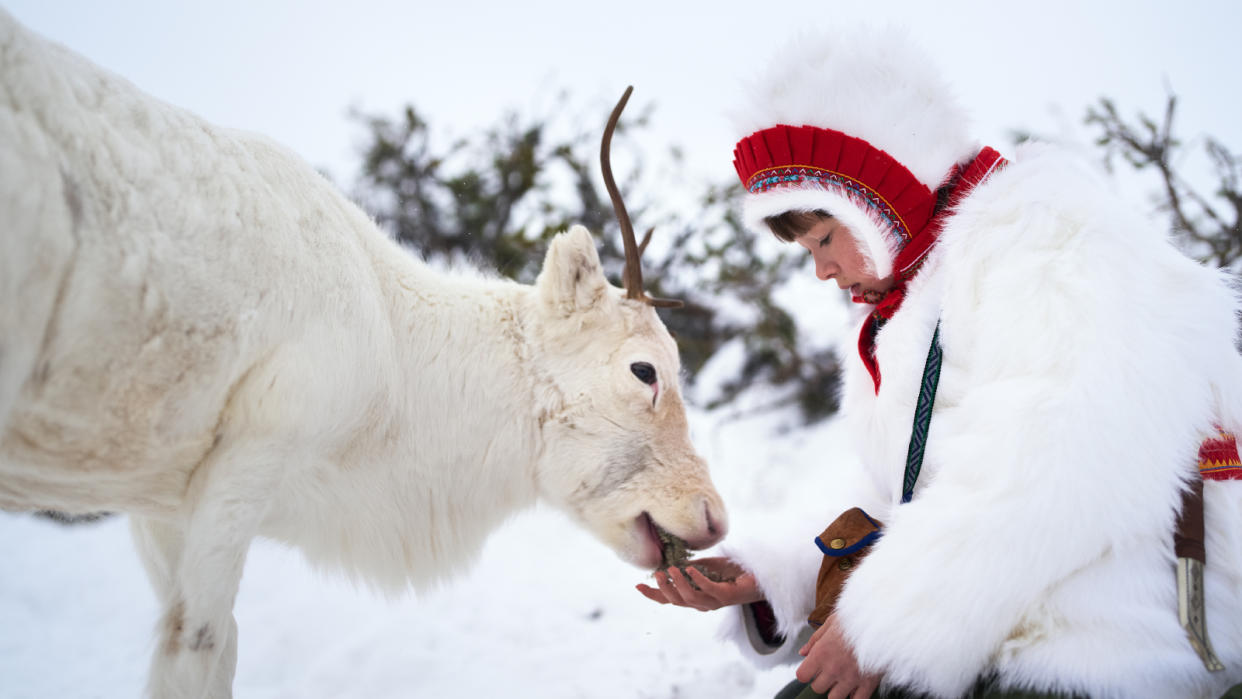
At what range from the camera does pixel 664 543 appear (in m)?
2.56

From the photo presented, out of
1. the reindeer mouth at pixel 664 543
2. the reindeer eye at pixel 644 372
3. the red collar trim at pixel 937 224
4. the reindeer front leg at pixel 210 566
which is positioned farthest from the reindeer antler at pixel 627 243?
the reindeer front leg at pixel 210 566

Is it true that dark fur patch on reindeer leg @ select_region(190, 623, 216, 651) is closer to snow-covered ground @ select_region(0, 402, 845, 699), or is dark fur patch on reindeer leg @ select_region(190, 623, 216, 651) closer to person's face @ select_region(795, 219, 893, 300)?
snow-covered ground @ select_region(0, 402, 845, 699)

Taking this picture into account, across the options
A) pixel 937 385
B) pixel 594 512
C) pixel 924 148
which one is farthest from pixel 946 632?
pixel 594 512

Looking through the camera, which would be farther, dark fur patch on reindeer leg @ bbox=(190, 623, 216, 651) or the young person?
dark fur patch on reindeer leg @ bbox=(190, 623, 216, 651)

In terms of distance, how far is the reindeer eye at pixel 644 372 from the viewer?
2.61m

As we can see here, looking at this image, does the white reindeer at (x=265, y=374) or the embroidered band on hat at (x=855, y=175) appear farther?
the embroidered band on hat at (x=855, y=175)

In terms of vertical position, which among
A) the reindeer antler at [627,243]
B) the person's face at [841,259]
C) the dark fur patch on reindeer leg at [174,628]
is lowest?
the dark fur patch on reindeer leg at [174,628]

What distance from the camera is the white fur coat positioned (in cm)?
139

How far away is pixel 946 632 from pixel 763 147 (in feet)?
3.86

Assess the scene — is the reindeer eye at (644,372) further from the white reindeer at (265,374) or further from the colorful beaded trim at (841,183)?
the colorful beaded trim at (841,183)

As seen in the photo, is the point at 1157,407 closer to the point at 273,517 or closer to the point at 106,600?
the point at 273,517

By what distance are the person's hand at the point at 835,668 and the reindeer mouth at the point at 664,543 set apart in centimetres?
91

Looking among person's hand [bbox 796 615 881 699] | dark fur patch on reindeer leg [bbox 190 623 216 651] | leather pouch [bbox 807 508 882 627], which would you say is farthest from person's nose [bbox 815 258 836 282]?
dark fur patch on reindeer leg [bbox 190 623 216 651]

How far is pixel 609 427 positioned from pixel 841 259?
3.11ft
